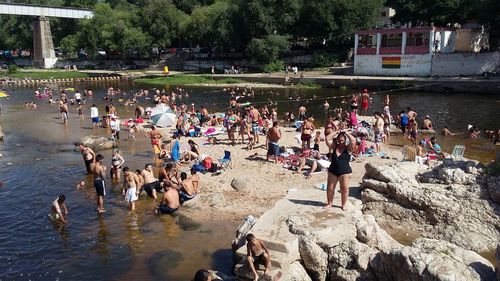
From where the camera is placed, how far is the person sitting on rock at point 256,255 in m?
9.16

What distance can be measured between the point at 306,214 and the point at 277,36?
165ft

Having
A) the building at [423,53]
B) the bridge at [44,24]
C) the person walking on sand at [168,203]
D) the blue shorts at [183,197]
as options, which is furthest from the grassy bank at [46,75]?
the person walking on sand at [168,203]

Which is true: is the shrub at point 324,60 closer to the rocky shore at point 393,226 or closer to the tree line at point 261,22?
the tree line at point 261,22

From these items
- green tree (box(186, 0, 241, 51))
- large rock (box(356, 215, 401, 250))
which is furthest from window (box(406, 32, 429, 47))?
large rock (box(356, 215, 401, 250))

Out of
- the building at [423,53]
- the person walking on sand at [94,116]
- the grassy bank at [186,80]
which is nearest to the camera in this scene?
the person walking on sand at [94,116]

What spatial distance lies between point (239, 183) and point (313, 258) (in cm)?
632

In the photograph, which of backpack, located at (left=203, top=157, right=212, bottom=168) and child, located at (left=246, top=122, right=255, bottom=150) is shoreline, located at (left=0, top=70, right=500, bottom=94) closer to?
child, located at (left=246, top=122, right=255, bottom=150)

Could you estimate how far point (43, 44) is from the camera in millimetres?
82500

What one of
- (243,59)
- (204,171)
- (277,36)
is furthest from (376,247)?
A: (243,59)

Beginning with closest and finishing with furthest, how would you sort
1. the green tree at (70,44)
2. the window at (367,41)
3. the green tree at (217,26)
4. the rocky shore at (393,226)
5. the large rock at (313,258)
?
the rocky shore at (393,226), the large rock at (313,258), the window at (367,41), the green tree at (217,26), the green tree at (70,44)

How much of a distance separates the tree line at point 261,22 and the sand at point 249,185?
124ft

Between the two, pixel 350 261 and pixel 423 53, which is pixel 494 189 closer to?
pixel 350 261

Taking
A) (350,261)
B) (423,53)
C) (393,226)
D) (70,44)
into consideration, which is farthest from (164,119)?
(70,44)

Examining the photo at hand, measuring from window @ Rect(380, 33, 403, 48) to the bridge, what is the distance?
174 ft
